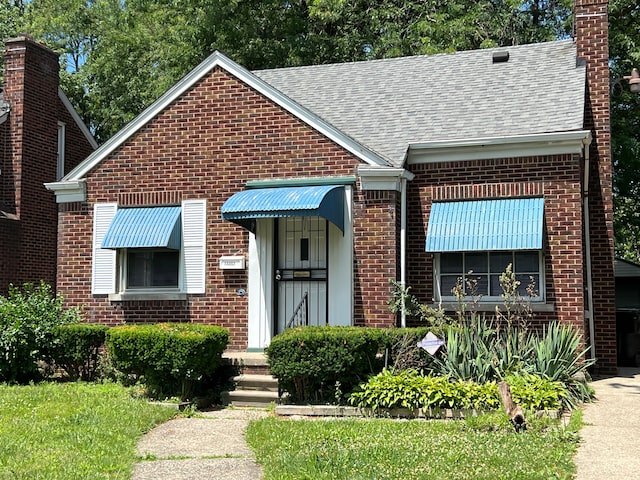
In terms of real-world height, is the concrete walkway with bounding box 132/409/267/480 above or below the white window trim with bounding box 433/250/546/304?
below

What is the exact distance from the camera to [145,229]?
490 inches

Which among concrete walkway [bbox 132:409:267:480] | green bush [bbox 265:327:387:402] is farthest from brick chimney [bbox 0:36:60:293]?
green bush [bbox 265:327:387:402]

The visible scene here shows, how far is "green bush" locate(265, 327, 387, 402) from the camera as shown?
30.9ft

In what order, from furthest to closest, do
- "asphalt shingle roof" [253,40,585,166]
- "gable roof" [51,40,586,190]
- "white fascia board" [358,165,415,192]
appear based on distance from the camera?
"asphalt shingle roof" [253,40,585,166] < "gable roof" [51,40,586,190] < "white fascia board" [358,165,415,192]

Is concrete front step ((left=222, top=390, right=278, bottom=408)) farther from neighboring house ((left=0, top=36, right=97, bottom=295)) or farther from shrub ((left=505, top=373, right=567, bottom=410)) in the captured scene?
neighboring house ((left=0, top=36, right=97, bottom=295))

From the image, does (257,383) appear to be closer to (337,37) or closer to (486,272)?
(486,272)

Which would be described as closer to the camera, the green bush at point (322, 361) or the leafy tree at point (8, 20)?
the green bush at point (322, 361)

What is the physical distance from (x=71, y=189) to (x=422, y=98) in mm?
6669

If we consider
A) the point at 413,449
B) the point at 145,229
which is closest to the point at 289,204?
the point at 145,229

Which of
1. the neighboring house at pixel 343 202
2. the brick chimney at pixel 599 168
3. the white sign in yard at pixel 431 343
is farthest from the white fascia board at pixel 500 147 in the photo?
the white sign in yard at pixel 431 343

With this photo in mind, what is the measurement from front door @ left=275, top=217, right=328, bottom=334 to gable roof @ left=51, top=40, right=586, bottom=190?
1.54m

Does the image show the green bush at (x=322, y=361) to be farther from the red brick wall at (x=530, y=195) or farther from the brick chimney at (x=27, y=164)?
the brick chimney at (x=27, y=164)

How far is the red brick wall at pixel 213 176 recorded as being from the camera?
38.9ft

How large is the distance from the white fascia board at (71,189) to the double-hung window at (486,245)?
6169mm
